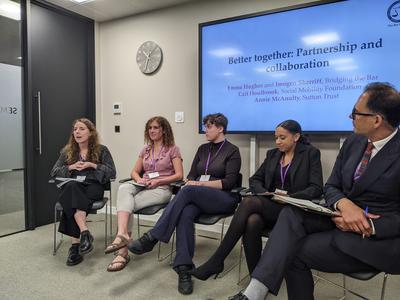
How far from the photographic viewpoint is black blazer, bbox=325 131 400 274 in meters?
1.59

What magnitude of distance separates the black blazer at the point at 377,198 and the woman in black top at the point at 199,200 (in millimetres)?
853

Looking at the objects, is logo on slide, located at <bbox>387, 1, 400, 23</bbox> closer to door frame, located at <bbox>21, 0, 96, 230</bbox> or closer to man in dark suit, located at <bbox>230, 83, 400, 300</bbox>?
man in dark suit, located at <bbox>230, 83, 400, 300</bbox>

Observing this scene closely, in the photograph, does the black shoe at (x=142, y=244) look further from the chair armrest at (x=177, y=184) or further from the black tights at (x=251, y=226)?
the chair armrest at (x=177, y=184)

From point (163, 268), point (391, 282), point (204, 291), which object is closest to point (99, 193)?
point (163, 268)

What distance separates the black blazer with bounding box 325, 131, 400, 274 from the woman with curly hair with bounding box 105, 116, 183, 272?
1.43 meters

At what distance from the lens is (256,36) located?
122 inches

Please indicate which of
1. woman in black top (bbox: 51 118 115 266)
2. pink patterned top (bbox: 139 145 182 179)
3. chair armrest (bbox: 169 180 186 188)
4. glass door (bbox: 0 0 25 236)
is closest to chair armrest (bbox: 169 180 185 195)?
chair armrest (bbox: 169 180 186 188)

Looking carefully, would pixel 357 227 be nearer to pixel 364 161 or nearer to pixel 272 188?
pixel 364 161

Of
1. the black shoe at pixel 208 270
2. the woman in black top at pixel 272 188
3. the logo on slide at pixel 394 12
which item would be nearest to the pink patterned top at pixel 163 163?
the woman in black top at pixel 272 188

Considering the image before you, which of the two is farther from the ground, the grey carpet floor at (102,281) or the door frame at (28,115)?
the door frame at (28,115)

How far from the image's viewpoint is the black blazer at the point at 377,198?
5.21 ft

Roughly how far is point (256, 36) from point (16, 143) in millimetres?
2686

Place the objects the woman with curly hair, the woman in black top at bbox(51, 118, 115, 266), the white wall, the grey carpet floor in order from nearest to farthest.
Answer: the grey carpet floor < the woman with curly hair < the woman in black top at bbox(51, 118, 115, 266) < the white wall

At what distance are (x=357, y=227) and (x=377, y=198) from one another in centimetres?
23
